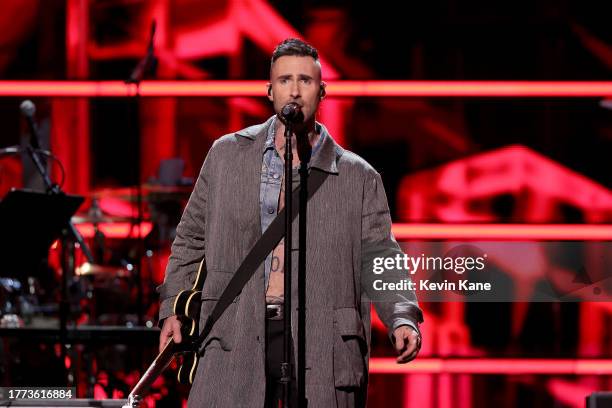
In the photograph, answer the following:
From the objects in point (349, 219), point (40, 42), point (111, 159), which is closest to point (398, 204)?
point (111, 159)

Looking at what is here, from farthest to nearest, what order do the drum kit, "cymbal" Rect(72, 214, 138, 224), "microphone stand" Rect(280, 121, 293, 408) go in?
"cymbal" Rect(72, 214, 138, 224), the drum kit, "microphone stand" Rect(280, 121, 293, 408)

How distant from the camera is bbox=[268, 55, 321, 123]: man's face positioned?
3346 mm

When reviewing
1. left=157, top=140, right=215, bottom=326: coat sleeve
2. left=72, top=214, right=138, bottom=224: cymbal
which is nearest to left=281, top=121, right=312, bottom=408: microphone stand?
left=157, top=140, right=215, bottom=326: coat sleeve

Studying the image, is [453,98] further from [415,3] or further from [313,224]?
[313,224]

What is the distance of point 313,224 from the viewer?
133 inches

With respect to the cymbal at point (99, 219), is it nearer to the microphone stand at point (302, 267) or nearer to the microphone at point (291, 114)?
the microphone stand at point (302, 267)

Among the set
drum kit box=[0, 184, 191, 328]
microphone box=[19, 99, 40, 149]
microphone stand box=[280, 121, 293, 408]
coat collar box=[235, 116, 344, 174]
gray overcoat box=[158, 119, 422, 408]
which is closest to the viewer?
microphone stand box=[280, 121, 293, 408]

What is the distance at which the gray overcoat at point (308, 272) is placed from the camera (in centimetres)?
328

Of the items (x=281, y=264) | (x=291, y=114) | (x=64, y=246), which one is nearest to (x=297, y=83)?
(x=291, y=114)

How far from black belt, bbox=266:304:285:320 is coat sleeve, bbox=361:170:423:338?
0.27 metres

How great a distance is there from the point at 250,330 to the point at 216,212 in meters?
0.39

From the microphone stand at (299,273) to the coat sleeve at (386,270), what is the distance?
205 millimetres

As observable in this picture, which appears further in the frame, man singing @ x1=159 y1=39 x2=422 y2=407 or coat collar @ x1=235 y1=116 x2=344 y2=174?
coat collar @ x1=235 y1=116 x2=344 y2=174

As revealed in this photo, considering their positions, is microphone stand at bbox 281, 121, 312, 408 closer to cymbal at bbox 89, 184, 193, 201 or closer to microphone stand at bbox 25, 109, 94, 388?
microphone stand at bbox 25, 109, 94, 388
